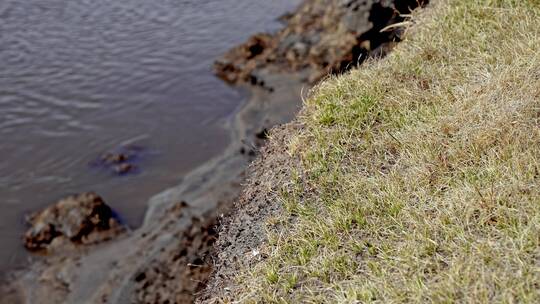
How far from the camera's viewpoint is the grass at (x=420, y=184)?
3.67m

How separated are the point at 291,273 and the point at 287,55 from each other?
1132 centimetres

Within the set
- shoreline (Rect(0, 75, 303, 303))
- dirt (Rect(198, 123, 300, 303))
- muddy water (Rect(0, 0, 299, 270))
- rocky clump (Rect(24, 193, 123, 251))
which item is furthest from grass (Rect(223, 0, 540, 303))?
muddy water (Rect(0, 0, 299, 270))

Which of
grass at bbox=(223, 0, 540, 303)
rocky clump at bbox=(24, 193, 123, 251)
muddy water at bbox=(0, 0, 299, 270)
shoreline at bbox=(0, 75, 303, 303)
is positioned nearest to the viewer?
grass at bbox=(223, 0, 540, 303)

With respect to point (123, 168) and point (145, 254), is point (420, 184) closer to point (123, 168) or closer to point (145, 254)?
point (145, 254)

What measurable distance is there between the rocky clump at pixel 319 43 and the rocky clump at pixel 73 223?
613cm

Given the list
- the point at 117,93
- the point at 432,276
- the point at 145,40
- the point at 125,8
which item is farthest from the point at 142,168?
the point at 125,8

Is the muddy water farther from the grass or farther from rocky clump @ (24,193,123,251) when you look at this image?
the grass

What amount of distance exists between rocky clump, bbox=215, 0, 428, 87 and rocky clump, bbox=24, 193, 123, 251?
613cm

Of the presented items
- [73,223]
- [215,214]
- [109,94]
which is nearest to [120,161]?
[73,223]

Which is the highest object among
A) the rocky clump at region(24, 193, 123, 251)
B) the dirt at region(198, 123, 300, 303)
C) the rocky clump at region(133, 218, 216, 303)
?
the dirt at region(198, 123, 300, 303)

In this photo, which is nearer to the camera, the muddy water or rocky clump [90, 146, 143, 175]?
the muddy water

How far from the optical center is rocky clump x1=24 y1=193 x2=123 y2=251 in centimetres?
888

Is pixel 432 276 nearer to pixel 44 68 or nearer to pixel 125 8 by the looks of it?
pixel 44 68

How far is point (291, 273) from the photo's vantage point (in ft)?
13.8
